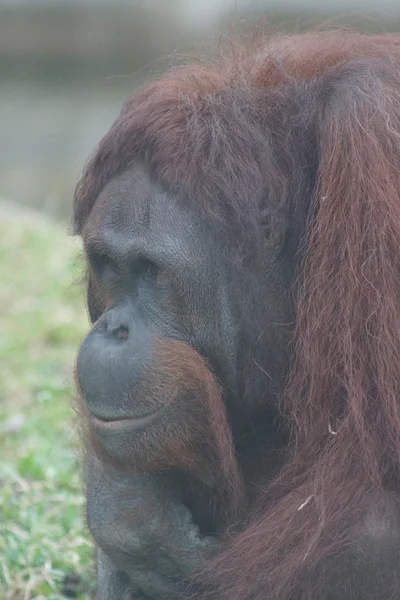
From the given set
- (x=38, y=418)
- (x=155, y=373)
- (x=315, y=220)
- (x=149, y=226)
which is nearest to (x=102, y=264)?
(x=149, y=226)

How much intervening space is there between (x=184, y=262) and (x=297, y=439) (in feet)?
1.85

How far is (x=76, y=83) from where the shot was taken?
12820 millimetres

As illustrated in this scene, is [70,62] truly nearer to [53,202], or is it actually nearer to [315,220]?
[53,202]

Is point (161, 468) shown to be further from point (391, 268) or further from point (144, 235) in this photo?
point (391, 268)

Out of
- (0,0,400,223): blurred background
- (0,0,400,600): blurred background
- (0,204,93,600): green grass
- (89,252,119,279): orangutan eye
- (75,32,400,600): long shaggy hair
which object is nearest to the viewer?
(75,32,400,600): long shaggy hair

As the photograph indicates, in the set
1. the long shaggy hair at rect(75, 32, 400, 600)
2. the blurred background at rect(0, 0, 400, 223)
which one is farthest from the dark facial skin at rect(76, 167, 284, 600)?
the blurred background at rect(0, 0, 400, 223)

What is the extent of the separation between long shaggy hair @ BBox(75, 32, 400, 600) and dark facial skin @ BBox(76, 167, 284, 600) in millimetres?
123

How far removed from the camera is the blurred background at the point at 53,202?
3.76 metres


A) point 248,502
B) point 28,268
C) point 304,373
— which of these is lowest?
point 28,268

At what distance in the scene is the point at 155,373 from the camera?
283cm

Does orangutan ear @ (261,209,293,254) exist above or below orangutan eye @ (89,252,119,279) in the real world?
above

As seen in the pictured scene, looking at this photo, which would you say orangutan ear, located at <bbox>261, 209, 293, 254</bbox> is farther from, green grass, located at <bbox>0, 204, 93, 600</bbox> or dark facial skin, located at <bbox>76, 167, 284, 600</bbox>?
green grass, located at <bbox>0, 204, 93, 600</bbox>

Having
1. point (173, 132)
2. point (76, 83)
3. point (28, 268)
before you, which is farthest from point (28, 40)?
point (173, 132)

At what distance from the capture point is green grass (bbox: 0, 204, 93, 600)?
11.9ft
